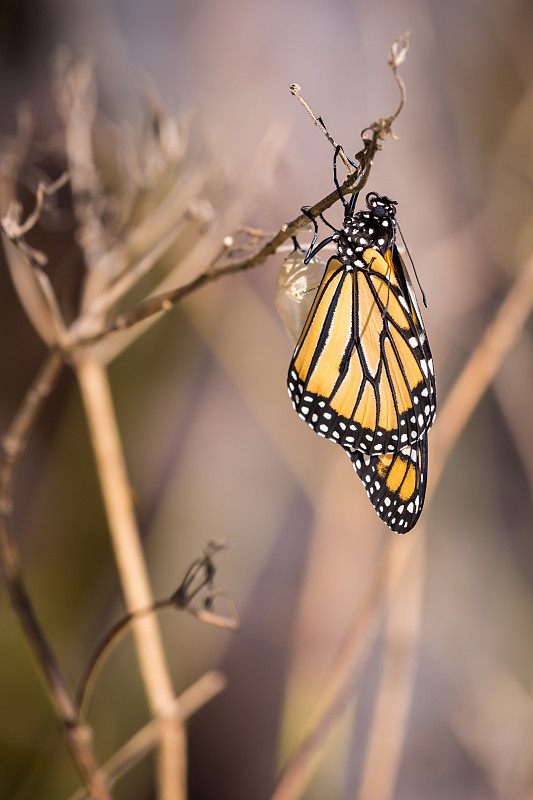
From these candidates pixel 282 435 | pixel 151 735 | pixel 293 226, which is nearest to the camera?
pixel 293 226

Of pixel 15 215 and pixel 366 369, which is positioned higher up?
pixel 15 215

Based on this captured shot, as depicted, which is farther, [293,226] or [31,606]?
[31,606]

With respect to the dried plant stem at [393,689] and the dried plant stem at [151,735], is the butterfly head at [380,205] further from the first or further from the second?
the dried plant stem at [151,735]

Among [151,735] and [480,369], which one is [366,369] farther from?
[151,735]

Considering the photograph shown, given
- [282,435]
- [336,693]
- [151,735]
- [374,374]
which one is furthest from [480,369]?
[282,435]

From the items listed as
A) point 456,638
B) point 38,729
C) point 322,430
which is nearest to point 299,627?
point 456,638

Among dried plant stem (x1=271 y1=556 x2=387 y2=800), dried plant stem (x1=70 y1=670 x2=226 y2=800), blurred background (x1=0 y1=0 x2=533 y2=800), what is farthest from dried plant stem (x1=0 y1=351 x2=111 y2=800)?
blurred background (x1=0 y1=0 x2=533 y2=800)

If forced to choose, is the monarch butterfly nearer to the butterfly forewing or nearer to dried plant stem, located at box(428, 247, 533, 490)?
the butterfly forewing
